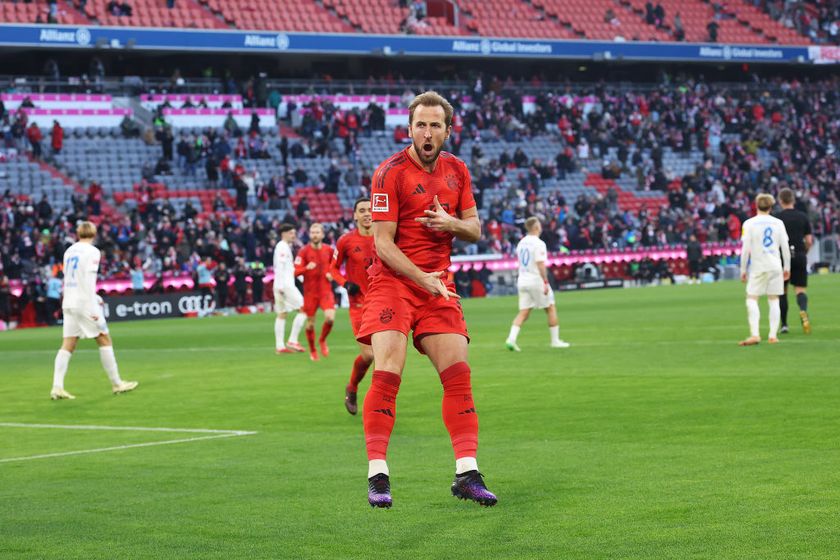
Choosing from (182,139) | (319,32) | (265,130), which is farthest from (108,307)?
(319,32)

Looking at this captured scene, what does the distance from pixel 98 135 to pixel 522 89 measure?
21123 mm

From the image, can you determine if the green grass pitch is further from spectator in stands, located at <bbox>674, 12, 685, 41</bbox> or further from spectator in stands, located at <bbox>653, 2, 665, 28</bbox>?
spectator in stands, located at <bbox>653, 2, 665, 28</bbox>

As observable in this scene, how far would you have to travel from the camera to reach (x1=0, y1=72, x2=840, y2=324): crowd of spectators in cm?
Answer: 4131

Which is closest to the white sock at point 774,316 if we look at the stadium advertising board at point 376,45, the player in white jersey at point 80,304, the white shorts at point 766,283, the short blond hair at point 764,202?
the white shorts at point 766,283

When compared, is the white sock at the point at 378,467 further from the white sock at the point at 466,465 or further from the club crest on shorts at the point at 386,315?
the club crest on shorts at the point at 386,315

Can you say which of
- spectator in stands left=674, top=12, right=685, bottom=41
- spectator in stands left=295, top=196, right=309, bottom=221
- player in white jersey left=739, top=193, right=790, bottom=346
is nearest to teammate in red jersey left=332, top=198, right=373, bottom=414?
player in white jersey left=739, top=193, right=790, bottom=346

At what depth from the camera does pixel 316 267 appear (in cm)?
2250

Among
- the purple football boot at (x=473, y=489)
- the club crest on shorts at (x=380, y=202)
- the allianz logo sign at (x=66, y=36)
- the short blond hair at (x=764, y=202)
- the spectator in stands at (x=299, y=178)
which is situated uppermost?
the allianz logo sign at (x=66, y=36)

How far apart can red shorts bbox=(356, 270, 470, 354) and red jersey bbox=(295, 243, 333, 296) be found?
46.9 ft

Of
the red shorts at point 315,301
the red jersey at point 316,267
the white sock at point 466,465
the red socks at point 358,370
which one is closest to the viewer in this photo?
the white sock at point 466,465

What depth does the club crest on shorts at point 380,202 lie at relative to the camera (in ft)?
26.0

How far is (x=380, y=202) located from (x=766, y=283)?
43.4ft

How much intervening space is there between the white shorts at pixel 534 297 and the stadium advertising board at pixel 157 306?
19.8 metres

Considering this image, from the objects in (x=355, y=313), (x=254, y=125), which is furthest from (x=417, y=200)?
(x=254, y=125)
